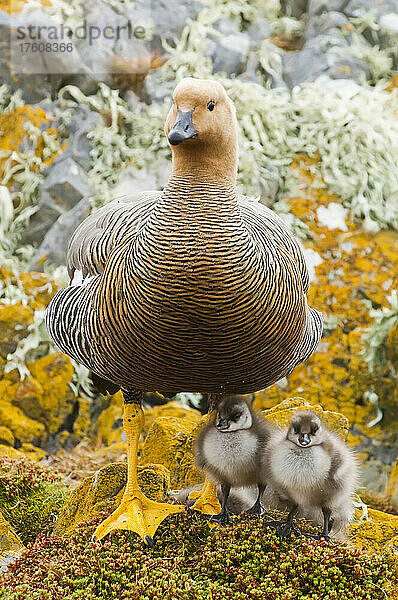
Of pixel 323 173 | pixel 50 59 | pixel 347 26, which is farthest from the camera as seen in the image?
pixel 347 26

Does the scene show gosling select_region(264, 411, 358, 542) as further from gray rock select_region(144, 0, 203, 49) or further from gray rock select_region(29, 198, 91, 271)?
gray rock select_region(144, 0, 203, 49)

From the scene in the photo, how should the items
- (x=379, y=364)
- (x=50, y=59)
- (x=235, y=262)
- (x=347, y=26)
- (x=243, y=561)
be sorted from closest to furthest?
(x=235, y=262), (x=243, y=561), (x=379, y=364), (x=50, y=59), (x=347, y=26)

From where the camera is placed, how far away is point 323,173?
5891mm

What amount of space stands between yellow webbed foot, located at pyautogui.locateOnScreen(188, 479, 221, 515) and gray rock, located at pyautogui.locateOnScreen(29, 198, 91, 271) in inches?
117

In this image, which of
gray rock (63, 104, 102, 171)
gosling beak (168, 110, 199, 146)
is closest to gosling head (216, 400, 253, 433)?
gosling beak (168, 110, 199, 146)

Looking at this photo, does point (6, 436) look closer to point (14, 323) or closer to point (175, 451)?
point (14, 323)

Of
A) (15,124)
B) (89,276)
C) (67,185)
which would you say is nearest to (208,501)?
(89,276)

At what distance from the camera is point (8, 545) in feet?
10.8

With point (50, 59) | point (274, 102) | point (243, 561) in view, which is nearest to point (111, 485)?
point (243, 561)

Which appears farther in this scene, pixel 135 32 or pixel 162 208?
pixel 135 32

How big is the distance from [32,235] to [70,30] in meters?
1.99

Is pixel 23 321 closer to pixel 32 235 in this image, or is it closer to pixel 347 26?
pixel 32 235

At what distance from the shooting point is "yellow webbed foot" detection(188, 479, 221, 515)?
11.1 feet

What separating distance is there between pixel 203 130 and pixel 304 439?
1.25 meters
